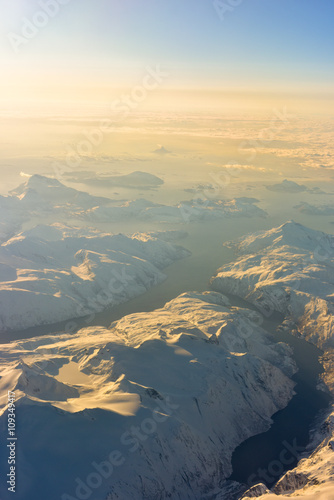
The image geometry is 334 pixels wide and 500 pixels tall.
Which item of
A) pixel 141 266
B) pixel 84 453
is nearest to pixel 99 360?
pixel 84 453

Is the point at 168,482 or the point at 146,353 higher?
the point at 146,353

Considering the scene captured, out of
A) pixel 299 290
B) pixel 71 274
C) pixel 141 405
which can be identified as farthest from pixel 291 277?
pixel 141 405

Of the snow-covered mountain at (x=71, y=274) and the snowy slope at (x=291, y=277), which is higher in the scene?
the snow-covered mountain at (x=71, y=274)

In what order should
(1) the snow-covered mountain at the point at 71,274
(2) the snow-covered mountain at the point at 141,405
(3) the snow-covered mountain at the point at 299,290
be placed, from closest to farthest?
1. (2) the snow-covered mountain at the point at 141,405
2. (3) the snow-covered mountain at the point at 299,290
3. (1) the snow-covered mountain at the point at 71,274

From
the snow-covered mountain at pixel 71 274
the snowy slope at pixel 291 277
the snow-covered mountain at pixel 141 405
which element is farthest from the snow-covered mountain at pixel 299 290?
the snow-covered mountain at pixel 71 274

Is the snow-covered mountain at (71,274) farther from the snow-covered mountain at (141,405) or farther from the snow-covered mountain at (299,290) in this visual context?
the snow-covered mountain at (299,290)

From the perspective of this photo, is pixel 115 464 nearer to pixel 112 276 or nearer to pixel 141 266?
pixel 112 276

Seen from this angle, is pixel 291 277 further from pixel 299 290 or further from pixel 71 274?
pixel 71 274

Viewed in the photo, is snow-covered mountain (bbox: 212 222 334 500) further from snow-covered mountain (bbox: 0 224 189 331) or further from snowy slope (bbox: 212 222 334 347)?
snow-covered mountain (bbox: 0 224 189 331)
